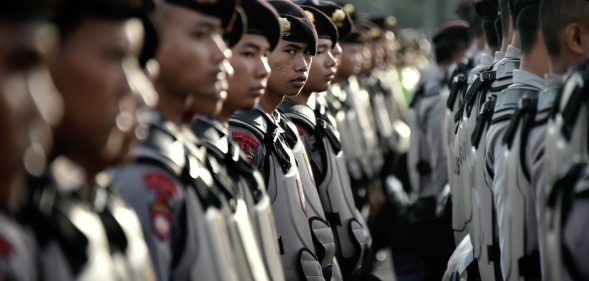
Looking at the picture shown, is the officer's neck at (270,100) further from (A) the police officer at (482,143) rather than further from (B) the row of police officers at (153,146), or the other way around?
(A) the police officer at (482,143)

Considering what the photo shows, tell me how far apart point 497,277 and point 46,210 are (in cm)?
349

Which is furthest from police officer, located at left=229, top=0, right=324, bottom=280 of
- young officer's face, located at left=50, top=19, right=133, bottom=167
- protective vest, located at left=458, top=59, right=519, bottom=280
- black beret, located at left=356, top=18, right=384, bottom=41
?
black beret, located at left=356, top=18, right=384, bottom=41

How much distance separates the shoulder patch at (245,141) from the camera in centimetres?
644

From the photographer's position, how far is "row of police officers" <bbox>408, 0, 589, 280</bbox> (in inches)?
185

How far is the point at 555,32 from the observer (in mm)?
5465

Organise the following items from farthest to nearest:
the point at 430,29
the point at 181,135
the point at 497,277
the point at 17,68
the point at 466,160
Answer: the point at 430,29 → the point at 466,160 → the point at 497,277 → the point at 181,135 → the point at 17,68

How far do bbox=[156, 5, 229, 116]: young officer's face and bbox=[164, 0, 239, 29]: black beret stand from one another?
2 cm

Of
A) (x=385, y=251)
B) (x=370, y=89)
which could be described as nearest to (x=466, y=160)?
(x=385, y=251)

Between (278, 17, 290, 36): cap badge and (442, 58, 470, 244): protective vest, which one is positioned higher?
(278, 17, 290, 36): cap badge

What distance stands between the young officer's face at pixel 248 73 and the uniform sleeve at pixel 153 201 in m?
1.28

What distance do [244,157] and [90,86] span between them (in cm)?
201

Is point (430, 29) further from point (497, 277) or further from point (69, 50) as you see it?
point (69, 50)

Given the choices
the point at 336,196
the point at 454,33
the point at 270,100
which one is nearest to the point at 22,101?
the point at 270,100

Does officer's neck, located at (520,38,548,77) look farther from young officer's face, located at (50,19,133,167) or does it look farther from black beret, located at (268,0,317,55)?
young officer's face, located at (50,19,133,167)
